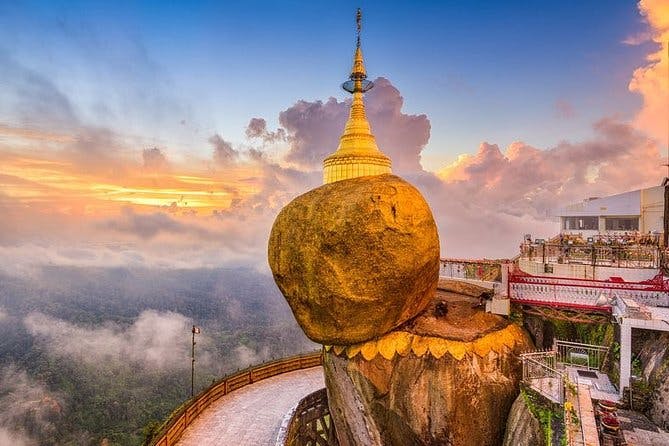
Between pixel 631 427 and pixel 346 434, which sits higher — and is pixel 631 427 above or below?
above

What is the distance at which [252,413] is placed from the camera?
72.8 ft

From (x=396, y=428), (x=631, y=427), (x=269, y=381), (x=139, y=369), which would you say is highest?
(x=631, y=427)

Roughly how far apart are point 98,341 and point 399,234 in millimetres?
137720

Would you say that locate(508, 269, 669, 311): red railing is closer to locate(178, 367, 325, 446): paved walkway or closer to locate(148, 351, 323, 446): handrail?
locate(178, 367, 325, 446): paved walkway

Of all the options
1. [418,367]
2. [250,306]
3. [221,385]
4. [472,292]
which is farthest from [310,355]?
[250,306]

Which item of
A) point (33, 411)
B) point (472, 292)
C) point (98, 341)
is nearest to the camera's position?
point (472, 292)

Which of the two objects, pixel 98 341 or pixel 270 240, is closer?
pixel 270 240

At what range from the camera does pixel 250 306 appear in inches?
7210

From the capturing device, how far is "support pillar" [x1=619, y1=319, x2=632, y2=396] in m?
13.4

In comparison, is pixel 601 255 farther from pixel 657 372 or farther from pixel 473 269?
pixel 657 372

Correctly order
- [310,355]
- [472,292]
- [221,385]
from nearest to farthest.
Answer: [472,292] < [221,385] < [310,355]

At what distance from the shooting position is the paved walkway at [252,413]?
1966 centimetres

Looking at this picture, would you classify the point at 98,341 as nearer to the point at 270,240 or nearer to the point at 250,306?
the point at 250,306

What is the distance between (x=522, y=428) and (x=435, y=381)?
303 cm
